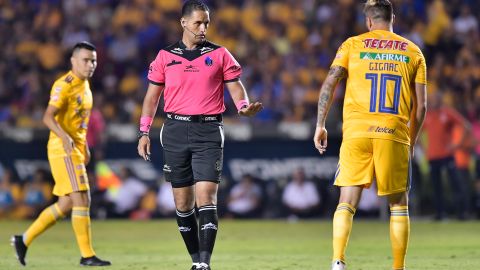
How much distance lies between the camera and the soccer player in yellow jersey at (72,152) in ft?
38.0

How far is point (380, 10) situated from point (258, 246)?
5936mm

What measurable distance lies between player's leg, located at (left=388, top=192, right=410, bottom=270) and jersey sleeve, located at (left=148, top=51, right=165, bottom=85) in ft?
8.26

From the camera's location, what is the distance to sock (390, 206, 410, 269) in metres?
8.85

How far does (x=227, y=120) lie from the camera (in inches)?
811

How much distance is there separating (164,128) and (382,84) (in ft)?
7.39

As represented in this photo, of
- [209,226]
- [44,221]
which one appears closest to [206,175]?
[209,226]

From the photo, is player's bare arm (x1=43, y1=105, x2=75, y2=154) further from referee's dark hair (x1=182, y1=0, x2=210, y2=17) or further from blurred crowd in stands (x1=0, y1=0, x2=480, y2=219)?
blurred crowd in stands (x1=0, y1=0, x2=480, y2=219)

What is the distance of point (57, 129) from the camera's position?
11.5 m

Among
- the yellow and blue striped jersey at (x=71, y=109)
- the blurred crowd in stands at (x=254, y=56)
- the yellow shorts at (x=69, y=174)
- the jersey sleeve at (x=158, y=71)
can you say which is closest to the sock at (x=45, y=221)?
the yellow shorts at (x=69, y=174)

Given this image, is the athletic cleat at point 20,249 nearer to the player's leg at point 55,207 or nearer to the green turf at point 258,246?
the player's leg at point 55,207

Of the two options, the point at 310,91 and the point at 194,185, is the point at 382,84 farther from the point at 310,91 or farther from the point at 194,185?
the point at 310,91

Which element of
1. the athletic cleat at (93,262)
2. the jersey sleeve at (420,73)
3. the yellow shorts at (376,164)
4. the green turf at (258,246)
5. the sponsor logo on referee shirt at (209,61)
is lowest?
the green turf at (258,246)

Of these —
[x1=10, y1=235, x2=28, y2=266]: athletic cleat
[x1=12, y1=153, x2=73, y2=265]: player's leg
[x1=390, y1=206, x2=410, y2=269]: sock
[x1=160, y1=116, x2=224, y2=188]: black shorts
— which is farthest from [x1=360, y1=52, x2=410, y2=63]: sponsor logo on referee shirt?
[x1=10, y1=235, x2=28, y2=266]: athletic cleat

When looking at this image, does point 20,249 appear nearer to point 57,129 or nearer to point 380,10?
point 57,129
